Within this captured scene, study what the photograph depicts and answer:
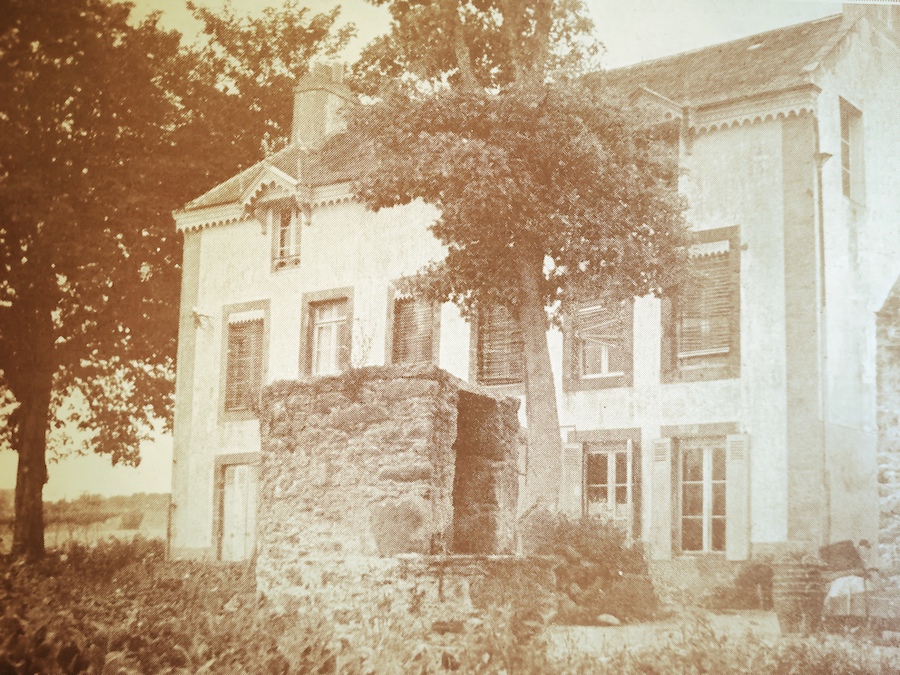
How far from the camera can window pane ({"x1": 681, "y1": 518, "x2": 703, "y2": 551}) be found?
5.66 meters

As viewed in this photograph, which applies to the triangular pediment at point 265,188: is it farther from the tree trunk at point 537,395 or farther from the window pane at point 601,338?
the window pane at point 601,338

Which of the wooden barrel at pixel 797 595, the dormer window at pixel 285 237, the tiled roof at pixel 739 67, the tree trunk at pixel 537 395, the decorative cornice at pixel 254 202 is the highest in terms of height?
the tiled roof at pixel 739 67

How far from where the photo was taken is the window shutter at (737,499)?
551 cm

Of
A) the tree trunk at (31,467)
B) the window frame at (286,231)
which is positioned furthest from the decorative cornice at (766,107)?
the tree trunk at (31,467)

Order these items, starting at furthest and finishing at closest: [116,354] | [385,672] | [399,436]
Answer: [116,354]
[399,436]
[385,672]

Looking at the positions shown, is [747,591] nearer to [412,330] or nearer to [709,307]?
[709,307]

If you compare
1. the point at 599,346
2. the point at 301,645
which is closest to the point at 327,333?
the point at 599,346

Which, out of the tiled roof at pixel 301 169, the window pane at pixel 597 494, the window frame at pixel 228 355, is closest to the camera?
the window pane at pixel 597 494

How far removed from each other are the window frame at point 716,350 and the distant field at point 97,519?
9.67 ft

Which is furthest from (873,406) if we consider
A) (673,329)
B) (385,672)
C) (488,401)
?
(385,672)

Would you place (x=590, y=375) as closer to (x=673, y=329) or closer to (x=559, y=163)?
(x=673, y=329)

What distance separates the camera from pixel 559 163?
6.41m

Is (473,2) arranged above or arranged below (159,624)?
above

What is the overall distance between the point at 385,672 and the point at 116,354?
2.64 meters
